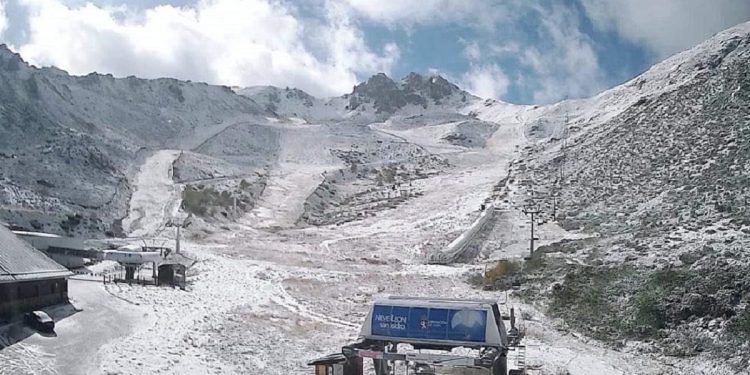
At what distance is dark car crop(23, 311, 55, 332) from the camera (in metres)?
23.7

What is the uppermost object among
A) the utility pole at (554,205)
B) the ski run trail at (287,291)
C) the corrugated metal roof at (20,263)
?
the utility pole at (554,205)

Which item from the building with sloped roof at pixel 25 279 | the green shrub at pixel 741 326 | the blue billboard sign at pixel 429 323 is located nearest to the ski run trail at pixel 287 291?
the green shrub at pixel 741 326

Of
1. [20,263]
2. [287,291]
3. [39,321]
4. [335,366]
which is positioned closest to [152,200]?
[287,291]

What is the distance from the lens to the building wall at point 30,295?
23734mm

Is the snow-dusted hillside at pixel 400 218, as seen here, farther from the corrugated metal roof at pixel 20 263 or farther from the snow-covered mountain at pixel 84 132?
the corrugated metal roof at pixel 20 263

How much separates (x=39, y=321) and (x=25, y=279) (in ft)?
6.43

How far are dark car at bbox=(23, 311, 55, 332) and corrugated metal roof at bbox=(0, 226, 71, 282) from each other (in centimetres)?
146

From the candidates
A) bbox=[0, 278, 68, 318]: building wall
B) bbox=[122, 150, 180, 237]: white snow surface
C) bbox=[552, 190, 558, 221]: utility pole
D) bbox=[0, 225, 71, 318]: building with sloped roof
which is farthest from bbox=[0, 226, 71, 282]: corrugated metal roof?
bbox=[552, 190, 558, 221]: utility pole

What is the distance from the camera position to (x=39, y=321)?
23.8 m

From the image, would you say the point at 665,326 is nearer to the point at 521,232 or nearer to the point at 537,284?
the point at 537,284

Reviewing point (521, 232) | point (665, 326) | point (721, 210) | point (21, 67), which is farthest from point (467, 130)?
point (665, 326)

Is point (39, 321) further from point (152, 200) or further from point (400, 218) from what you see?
point (400, 218)

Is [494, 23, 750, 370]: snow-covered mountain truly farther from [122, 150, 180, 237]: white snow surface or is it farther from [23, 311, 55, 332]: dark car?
[122, 150, 180, 237]: white snow surface

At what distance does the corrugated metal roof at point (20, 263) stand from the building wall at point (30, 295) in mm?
347
